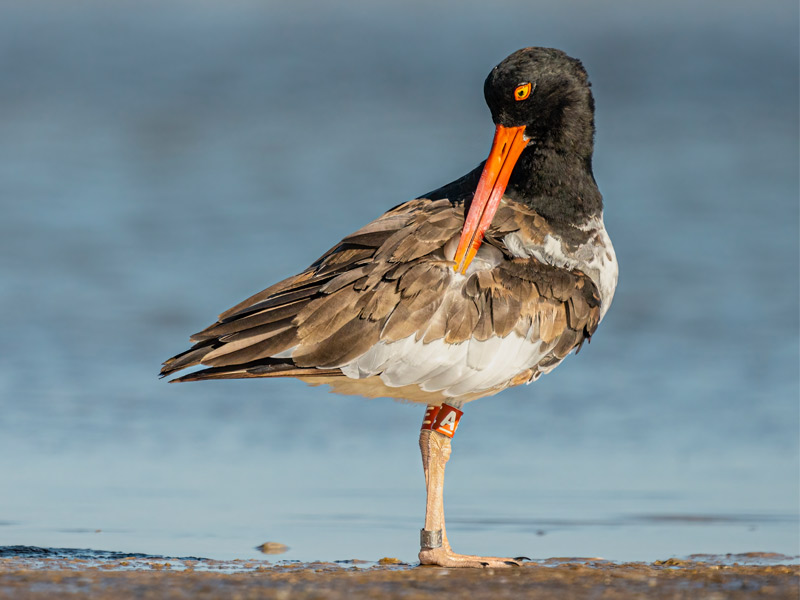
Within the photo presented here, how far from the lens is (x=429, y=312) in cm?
562

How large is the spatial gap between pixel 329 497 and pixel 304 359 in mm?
2446

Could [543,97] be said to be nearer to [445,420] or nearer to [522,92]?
[522,92]

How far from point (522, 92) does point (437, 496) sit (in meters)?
2.35

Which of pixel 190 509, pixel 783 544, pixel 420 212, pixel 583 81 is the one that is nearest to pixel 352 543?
pixel 190 509

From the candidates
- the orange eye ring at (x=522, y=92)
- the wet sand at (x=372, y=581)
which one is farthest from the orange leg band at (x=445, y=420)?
the orange eye ring at (x=522, y=92)

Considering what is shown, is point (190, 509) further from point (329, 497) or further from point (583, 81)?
point (583, 81)

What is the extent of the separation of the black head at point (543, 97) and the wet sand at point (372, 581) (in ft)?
8.31

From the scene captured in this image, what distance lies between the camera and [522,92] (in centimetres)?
638

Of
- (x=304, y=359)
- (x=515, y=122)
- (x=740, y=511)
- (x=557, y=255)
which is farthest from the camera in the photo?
(x=740, y=511)

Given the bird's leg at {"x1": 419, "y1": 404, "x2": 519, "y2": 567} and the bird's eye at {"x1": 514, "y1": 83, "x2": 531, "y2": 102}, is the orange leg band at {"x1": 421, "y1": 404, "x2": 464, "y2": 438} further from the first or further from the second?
the bird's eye at {"x1": 514, "y1": 83, "x2": 531, "y2": 102}

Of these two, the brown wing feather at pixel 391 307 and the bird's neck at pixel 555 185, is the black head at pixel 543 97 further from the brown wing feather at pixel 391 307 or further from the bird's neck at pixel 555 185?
the brown wing feather at pixel 391 307

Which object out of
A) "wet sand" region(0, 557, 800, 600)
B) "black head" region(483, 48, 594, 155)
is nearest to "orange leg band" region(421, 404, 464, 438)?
"wet sand" region(0, 557, 800, 600)

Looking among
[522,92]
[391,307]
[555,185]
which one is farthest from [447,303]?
[522,92]

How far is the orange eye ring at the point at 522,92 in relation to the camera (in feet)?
20.9
